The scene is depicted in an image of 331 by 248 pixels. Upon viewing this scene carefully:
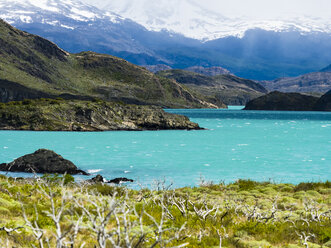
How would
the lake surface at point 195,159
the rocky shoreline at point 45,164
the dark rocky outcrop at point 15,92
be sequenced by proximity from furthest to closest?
the dark rocky outcrop at point 15,92 → the lake surface at point 195,159 → the rocky shoreline at point 45,164

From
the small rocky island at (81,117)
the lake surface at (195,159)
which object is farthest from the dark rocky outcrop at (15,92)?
the lake surface at (195,159)

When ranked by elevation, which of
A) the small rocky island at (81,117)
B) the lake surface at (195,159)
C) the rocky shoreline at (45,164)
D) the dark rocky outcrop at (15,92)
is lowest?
the lake surface at (195,159)

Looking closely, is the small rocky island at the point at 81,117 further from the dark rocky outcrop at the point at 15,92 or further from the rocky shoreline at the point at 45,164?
the dark rocky outcrop at the point at 15,92

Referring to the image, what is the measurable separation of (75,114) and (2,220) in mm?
80432

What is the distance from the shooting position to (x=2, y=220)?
391 inches

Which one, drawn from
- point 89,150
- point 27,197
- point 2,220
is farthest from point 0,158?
point 2,220

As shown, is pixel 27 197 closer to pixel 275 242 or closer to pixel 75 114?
pixel 275 242

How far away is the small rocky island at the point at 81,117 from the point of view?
83.0m

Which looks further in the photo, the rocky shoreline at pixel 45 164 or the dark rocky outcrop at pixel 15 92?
the dark rocky outcrop at pixel 15 92

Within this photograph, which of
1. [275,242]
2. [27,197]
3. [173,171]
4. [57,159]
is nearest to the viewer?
[275,242]

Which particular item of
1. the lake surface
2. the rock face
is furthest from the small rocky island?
the rock face

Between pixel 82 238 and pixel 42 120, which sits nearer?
pixel 82 238

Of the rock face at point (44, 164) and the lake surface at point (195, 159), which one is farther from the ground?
the rock face at point (44, 164)

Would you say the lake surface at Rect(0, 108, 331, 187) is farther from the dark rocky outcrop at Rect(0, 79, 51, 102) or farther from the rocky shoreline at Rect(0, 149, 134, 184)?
the dark rocky outcrop at Rect(0, 79, 51, 102)
